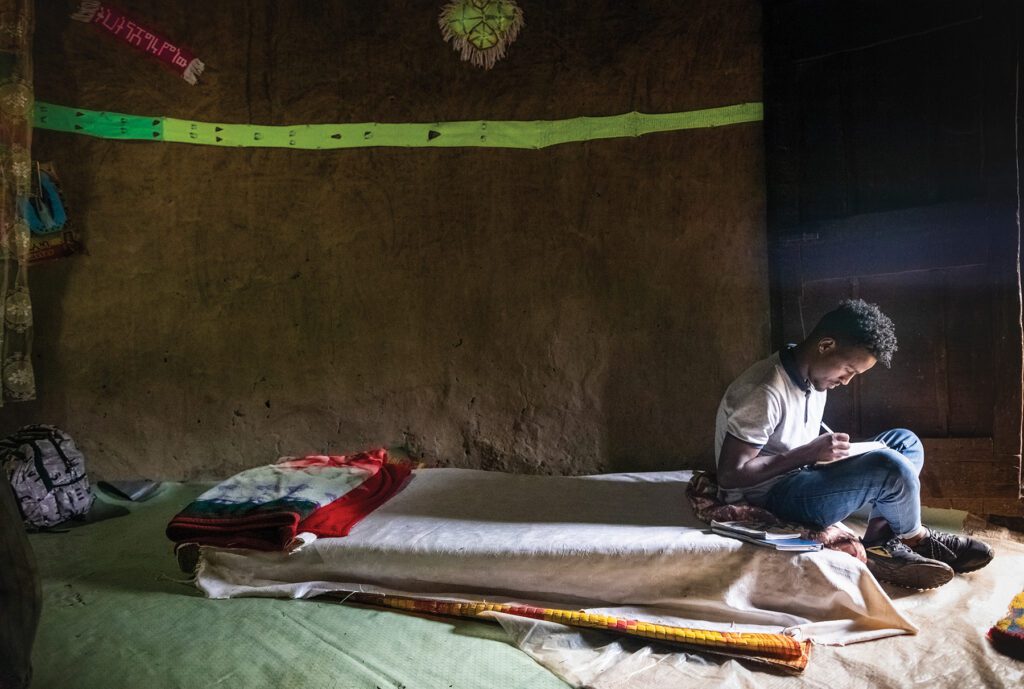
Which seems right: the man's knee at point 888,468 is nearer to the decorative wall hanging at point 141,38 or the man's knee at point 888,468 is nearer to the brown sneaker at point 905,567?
the brown sneaker at point 905,567

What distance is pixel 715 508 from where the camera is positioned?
2.38 metres

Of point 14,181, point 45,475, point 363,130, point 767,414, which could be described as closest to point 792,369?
point 767,414

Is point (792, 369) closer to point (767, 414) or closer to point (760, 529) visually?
point (767, 414)

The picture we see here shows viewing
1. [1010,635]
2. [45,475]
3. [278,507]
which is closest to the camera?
[1010,635]

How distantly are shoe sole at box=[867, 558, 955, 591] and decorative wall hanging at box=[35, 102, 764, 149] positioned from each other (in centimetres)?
216

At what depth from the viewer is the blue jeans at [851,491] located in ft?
7.17

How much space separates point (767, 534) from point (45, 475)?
300 cm

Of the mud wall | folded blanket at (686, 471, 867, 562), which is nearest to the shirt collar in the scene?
folded blanket at (686, 471, 867, 562)

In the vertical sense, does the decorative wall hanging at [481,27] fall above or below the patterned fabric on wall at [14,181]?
above

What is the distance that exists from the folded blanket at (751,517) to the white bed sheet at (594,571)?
0.06 metres

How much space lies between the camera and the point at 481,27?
351 cm

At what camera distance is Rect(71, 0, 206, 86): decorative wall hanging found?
11.7 feet

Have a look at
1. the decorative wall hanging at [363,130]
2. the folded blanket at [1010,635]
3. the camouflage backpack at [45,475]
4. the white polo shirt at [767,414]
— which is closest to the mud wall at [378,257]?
the decorative wall hanging at [363,130]

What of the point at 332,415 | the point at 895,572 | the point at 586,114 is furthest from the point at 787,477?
the point at 332,415
